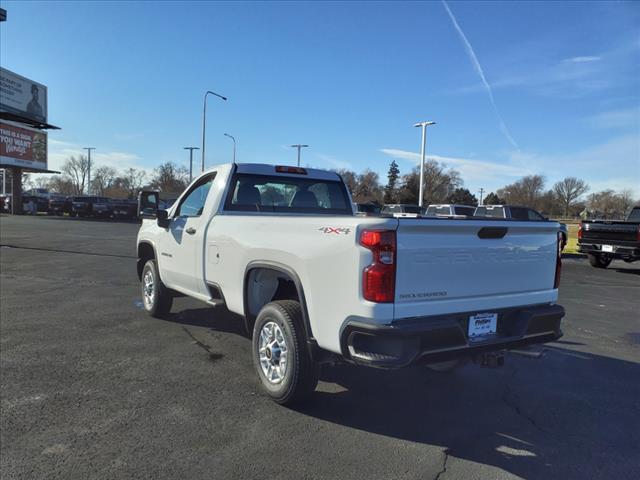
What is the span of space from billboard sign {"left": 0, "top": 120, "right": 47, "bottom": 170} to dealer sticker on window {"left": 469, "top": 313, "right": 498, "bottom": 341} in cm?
4868

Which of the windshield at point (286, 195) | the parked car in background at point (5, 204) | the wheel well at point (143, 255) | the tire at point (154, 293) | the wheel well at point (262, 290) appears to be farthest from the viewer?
the parked car in background at point (5, 204)

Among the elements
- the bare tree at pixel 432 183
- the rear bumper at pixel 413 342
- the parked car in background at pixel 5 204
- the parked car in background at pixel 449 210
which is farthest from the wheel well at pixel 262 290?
the bare tree at pixel 432 183

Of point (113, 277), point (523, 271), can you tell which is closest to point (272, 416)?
point (523, 271)

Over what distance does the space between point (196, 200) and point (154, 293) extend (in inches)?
65.2

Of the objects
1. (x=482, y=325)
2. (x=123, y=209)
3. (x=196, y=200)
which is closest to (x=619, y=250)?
(x=482, y=325)

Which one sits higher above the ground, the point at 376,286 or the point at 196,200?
the point at 196,200

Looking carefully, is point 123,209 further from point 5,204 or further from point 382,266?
point 382,266

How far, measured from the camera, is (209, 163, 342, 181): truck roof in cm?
535

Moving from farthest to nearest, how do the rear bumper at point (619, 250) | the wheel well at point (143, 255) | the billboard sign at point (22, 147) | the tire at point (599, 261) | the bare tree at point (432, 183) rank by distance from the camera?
the bare tree at point (432, 183) → the billboard sign at point (22, 147) → the tire at point (599, 261) → the rear bumper at point (619, 250) → the wheel well at point (143, 255)

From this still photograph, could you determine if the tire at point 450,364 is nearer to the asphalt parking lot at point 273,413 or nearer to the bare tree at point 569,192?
the asphalt parking lot at point 273,413

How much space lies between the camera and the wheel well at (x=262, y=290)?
438 cm

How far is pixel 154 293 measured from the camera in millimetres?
6586

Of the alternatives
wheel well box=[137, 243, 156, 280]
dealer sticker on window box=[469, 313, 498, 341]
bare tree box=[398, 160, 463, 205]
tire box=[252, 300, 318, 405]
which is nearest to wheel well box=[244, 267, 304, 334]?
tire box=[252, 300, 318, 405]

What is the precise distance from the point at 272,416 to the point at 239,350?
1747mm
